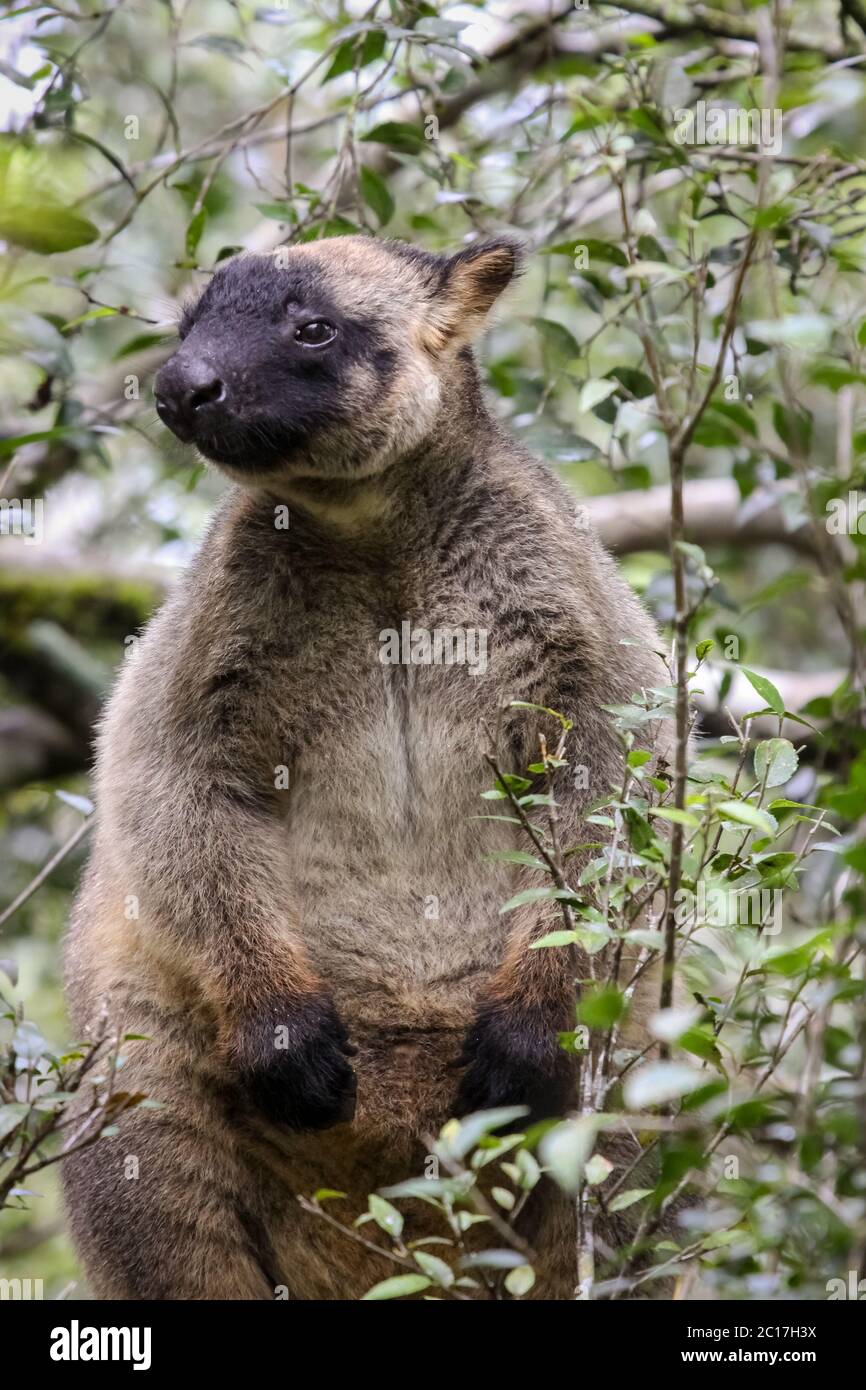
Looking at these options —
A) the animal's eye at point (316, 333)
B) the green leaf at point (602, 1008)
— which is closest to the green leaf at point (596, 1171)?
the green leaf at point (602, 1008)

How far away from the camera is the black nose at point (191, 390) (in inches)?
232

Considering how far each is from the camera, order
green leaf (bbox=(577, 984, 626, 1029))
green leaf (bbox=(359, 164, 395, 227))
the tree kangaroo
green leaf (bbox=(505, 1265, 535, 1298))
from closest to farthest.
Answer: green leaf (bbox=(577, 984, 626, 1029)), green leaf (bbox=(505, 1265, 535, 1298)), the tree kangaroo, green leaf (bbox=(359, 164, 395, 227))

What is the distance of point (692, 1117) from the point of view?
4.15 meters

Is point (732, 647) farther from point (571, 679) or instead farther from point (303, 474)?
point (303, 474)

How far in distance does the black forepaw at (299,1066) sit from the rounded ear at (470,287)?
10.2 ft

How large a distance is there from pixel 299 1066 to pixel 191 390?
265cm

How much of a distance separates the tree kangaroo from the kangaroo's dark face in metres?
0.01

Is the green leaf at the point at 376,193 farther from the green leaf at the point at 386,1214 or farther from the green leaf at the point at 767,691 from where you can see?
the green leaf at the point at 386,1214

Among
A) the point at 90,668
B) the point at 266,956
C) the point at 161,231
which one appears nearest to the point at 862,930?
the point at 266,956

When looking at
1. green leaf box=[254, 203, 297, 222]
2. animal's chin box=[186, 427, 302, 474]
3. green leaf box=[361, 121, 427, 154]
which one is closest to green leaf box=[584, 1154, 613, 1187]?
animal's chin box=[186, 427, 302, 474]

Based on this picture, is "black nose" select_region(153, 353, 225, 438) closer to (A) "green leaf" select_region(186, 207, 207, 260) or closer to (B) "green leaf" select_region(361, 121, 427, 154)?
(A) "green leaf" select_region(186, 207, 207, 260)

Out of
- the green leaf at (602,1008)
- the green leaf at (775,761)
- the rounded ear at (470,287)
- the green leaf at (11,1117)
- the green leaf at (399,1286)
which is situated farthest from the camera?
the rounded ear at (470,287)

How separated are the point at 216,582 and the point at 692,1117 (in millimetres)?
3222

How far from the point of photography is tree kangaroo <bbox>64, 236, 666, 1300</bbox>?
598cm
